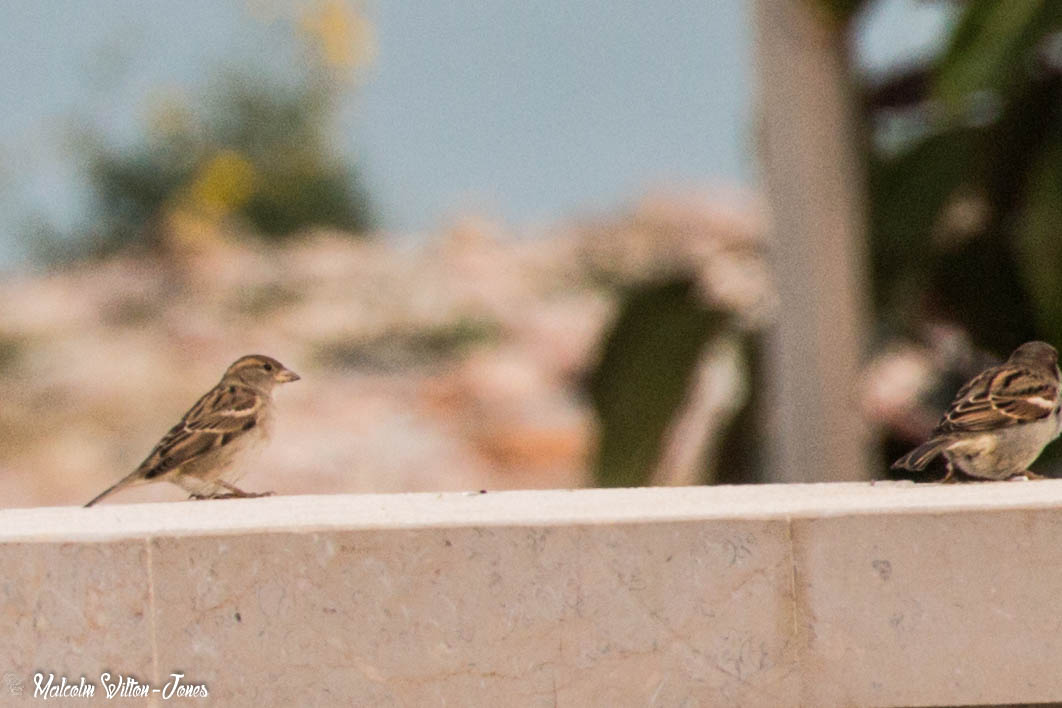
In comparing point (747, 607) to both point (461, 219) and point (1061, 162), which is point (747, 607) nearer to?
point (1061, 162)

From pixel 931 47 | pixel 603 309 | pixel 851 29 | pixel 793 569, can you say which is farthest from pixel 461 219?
pixel 793 569

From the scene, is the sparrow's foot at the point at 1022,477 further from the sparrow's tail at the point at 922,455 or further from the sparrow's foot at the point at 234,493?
the sparrow's foot at the point at 234,493

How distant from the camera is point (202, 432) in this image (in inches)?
132

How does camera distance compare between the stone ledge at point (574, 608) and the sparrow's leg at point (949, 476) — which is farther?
the sparrow's leg at point (949, 476)

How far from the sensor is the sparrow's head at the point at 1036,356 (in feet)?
11.1

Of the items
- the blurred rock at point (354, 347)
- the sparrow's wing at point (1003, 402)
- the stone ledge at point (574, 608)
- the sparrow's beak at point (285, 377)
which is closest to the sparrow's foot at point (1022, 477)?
the sparrow's wing at point (1003, 402)

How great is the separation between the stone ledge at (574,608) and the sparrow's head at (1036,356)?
1.67ft

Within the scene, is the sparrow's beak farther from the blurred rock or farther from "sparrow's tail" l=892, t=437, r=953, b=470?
the blurred rock

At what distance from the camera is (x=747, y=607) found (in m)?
2.93

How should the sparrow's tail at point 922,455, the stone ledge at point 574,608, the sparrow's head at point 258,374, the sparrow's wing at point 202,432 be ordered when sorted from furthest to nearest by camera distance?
the sparrow's head at point 258,374 → the sparrow's wing at point 202,432 → the sparrow's tail at point 922,455 → the stone ledge at point 574,608

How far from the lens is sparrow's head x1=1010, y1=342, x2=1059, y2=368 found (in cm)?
338

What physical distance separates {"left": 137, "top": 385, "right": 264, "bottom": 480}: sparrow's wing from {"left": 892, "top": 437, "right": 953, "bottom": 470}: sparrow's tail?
4.30 ft

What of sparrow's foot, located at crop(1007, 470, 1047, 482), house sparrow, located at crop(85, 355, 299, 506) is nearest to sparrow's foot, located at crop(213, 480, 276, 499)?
Result: house sparrow, located at crop(85, 355, 299, 506)

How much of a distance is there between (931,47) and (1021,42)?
1.82m
